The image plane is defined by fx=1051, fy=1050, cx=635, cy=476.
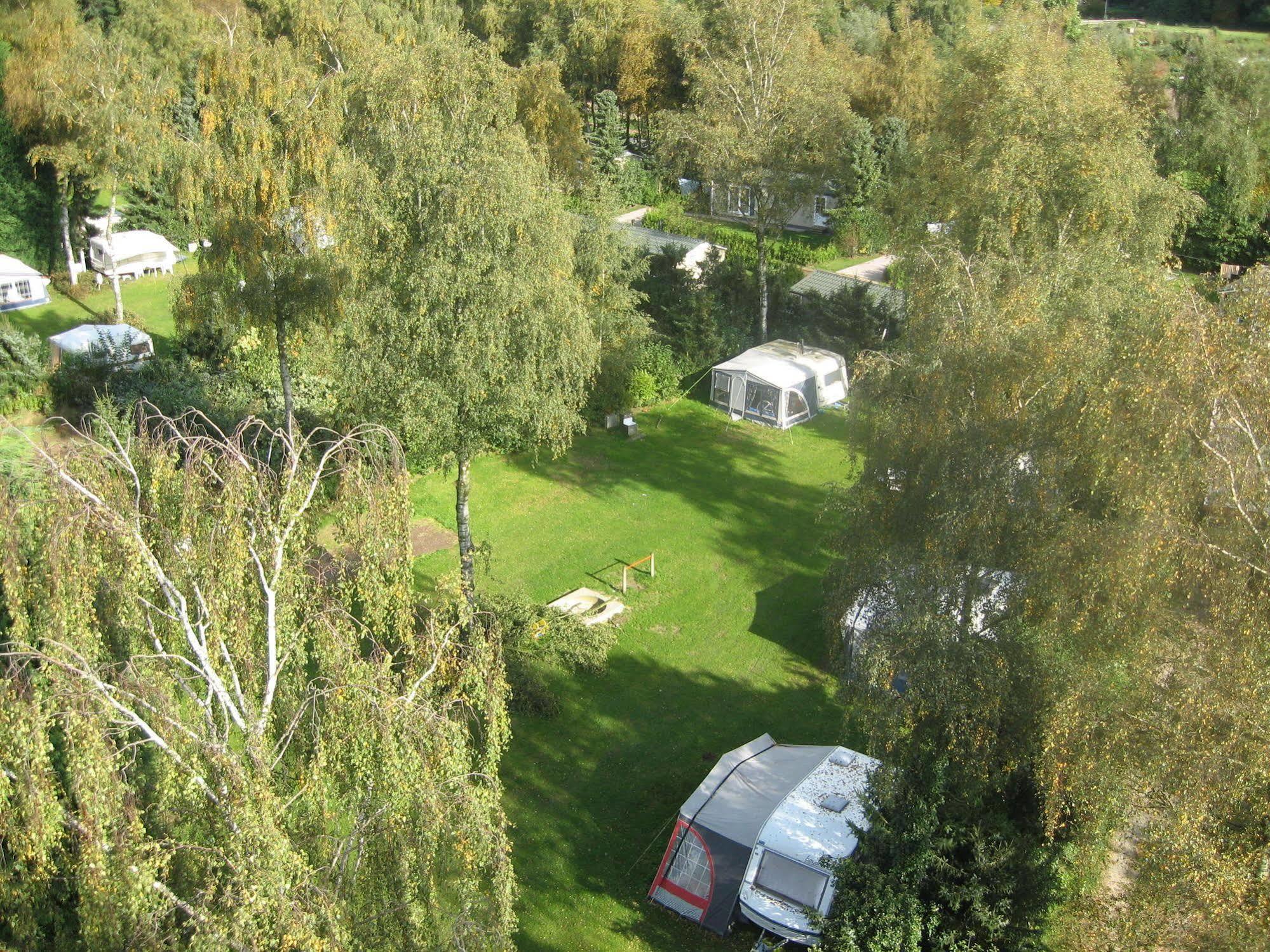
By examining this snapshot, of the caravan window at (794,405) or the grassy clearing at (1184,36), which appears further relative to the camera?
the grassy clearing at (1184,36)

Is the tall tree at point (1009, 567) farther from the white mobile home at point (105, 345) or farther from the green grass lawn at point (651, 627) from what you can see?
the white mobile home at point (105, 345)

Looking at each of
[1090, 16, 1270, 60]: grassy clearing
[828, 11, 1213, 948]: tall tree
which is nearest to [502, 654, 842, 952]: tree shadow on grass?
[828, 11, 1213, 948]: tall tree

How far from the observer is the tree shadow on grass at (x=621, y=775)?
11.0 metres

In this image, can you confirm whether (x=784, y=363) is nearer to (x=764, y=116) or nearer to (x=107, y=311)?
(x=764, y=116)

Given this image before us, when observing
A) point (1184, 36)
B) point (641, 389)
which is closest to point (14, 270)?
point (641, 389)

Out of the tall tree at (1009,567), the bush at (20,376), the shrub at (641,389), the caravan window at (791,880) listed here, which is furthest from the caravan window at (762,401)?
the bush at (20,376)

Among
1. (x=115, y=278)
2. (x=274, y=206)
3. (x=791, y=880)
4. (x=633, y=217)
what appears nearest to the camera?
(x=791, y=880)

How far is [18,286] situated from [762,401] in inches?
819

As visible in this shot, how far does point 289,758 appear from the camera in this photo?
7461mm

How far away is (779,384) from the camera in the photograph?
2291 cm

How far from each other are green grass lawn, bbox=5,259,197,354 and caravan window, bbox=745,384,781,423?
45.6 ft

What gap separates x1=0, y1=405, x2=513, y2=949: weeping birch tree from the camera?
19.9 ft

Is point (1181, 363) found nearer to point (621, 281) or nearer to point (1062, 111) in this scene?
point (1062, 111)

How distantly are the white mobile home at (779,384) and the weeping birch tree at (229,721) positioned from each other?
51.5ft
